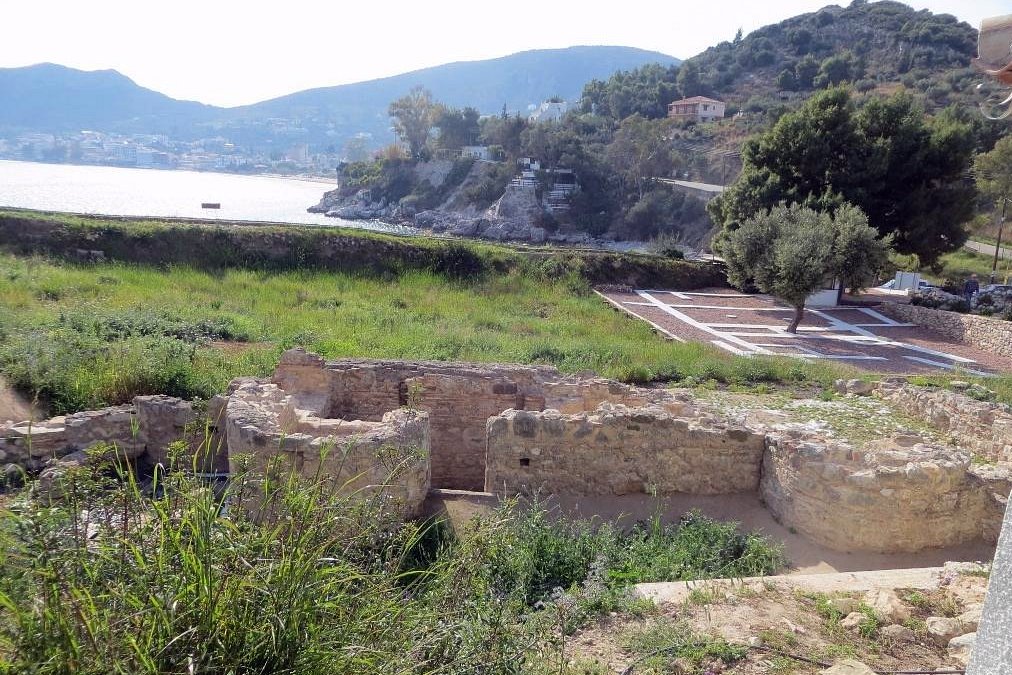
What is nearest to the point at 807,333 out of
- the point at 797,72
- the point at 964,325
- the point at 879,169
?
the point at 964,325

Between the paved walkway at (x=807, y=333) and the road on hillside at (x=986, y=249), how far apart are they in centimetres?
1817

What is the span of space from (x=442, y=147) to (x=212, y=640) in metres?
91.7

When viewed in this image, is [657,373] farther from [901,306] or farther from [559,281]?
[901,306]

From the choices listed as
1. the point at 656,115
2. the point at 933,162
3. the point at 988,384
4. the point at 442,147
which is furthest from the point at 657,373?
the point at 656,115

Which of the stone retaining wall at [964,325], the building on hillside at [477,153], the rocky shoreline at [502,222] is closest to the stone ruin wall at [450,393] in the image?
the stone retaining wall at [964,325]

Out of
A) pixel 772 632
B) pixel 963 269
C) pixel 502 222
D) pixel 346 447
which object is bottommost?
pixel 772 632

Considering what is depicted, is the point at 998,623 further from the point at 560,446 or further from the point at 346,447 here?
the point at 560,446

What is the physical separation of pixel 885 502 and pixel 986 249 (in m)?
40.4

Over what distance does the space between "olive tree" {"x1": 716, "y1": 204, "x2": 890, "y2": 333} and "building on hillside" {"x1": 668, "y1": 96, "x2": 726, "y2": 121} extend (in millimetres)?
70368

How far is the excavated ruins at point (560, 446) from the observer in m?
6.64

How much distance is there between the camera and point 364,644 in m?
2.97

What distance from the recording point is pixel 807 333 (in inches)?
804

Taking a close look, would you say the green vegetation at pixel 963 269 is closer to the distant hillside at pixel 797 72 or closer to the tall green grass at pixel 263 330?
the tall green grass at pixel 263 330

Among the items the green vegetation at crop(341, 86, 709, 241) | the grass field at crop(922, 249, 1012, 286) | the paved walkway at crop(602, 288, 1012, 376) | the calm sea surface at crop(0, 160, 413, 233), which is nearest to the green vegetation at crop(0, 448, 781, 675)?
the paved walkway at crop(602, 288, 1012, 376)
